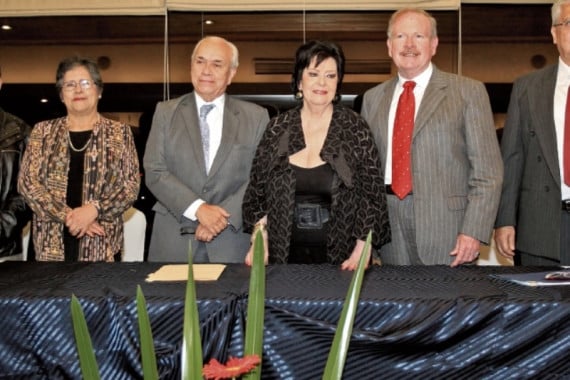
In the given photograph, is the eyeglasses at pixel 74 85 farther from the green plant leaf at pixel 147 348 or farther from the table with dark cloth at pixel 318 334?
the green plant leaf at pixel 147 348

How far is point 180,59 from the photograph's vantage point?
18.8 feet

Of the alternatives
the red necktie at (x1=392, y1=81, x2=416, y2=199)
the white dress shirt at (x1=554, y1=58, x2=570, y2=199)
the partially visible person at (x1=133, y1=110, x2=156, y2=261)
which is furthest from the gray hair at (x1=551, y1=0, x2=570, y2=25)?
the partially visible person at (x1=133, y1=110, x2=156, y2=261)

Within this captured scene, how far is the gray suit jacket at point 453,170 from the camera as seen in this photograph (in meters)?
2.33

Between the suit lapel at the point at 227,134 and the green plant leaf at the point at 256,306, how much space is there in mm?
1873

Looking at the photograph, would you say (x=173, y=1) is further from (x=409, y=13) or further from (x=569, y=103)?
(x=569, y=103)

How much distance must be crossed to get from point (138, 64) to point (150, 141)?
339 cm

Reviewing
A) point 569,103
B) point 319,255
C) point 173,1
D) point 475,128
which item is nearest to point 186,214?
point 319,255

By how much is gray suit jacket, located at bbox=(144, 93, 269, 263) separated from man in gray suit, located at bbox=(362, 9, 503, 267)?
1.82ft

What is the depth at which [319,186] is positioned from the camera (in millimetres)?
2232

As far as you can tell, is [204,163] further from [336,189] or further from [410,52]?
[410,52]

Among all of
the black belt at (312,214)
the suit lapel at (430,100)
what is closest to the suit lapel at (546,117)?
the suit lapel at (430,100)

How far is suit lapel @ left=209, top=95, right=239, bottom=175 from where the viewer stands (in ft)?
8.39

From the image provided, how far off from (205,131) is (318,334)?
1.33 metres

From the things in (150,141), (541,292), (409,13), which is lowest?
(541,292)
